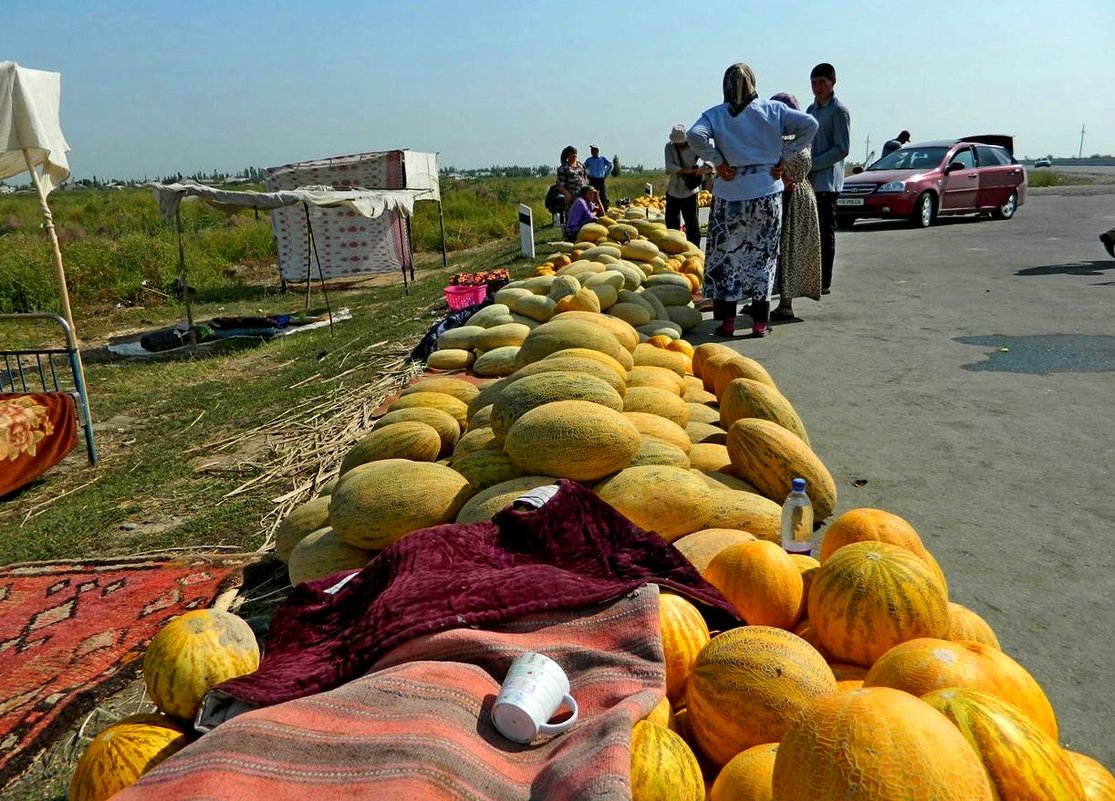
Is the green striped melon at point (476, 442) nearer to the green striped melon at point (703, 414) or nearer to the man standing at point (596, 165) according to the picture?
the green striped melon at point (703, 414)

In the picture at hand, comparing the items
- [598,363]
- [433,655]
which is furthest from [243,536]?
[433,655]

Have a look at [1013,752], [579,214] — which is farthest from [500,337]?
[579,214]

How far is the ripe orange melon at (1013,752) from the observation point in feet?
4.29

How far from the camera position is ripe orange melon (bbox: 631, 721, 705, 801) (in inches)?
58.2

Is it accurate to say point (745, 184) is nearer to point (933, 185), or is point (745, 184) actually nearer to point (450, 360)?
point (450, 360)

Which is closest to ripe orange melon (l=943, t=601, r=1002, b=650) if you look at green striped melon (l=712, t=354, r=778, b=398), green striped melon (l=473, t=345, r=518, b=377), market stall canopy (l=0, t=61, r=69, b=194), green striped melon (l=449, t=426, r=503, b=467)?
green striped melon (l=449, t=426, r=503, b=467)

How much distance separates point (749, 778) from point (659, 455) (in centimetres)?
161

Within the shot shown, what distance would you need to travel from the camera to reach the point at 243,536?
4.16 m

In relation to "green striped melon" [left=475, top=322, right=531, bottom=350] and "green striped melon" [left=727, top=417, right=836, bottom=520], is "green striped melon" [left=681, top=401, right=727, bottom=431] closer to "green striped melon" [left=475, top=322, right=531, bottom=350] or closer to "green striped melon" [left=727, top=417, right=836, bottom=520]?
"green striped melon" [left=727, top=417, right=836, bottom=520]

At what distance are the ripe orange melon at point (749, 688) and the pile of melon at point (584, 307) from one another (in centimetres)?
324

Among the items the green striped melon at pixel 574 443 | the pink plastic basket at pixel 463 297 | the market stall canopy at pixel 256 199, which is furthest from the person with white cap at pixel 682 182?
the green striped melon at pixel 574 443

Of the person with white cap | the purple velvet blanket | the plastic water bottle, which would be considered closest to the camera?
the purple velvet blanket

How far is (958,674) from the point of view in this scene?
Answer: 1620mm

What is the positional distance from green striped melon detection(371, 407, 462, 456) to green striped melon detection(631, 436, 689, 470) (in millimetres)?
1117
